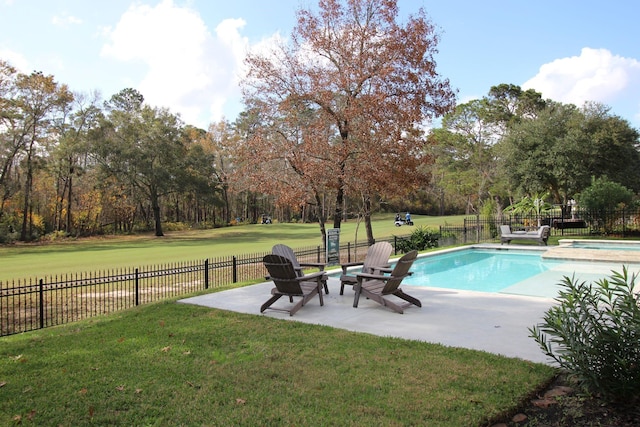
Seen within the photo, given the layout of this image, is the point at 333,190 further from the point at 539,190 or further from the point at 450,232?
the point at 539,190

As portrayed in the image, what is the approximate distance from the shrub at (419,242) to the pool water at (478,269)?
1.50 m

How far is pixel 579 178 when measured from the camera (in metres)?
26.2

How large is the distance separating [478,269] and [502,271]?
710mm

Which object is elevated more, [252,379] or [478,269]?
[252,379]

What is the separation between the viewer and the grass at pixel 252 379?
336 cm

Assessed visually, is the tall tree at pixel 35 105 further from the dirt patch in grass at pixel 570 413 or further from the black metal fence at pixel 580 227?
the dirt patch in grass at pixel 570 413

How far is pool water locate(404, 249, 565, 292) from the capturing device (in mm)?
11090

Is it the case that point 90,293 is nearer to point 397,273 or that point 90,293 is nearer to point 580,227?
point 397,273

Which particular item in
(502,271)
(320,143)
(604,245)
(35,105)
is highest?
(35,105)

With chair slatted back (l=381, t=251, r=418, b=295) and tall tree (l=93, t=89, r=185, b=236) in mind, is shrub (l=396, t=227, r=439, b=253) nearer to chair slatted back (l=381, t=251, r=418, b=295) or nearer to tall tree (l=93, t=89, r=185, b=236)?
chair slatted back (l=381, t=251, r=418, b=295)

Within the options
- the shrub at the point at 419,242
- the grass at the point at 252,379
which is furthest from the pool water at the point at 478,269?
the grass at the point at 252,379

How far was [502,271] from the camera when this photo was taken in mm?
13469

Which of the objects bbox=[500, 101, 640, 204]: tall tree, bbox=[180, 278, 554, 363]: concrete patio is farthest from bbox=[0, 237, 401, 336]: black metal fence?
bbox=[500, 101, 640, 204]: tall tree

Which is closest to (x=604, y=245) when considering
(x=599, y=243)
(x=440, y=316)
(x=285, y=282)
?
(x=599, y=243)
